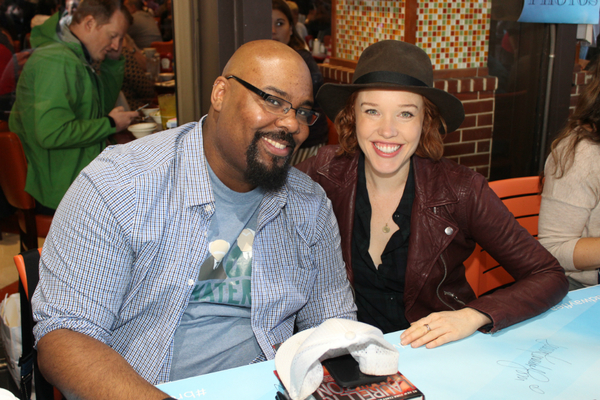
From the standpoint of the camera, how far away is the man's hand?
115 inches

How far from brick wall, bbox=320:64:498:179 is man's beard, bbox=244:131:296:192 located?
2542 mm

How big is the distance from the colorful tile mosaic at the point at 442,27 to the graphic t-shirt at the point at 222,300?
106 inches

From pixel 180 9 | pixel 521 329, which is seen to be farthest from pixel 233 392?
pixel 180 9

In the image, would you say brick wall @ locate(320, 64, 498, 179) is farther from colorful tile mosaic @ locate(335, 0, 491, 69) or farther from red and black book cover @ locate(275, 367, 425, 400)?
red and black book cover @ locate(275, 367, 425, 400)

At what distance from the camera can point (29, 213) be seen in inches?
112

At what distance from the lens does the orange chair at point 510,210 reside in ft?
7.61

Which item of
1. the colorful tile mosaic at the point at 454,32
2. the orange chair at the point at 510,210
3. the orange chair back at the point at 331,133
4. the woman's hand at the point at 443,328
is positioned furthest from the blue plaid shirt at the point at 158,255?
the colorful tile mosaic at the point at 454,32

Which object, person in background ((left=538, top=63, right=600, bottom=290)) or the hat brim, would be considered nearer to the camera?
the hat brim

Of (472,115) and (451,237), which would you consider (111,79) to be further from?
(472,115)

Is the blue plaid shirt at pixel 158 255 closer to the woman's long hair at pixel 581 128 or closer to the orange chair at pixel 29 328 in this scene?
the orange chair at pixel 29 328

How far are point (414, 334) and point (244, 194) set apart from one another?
722 millimetres
